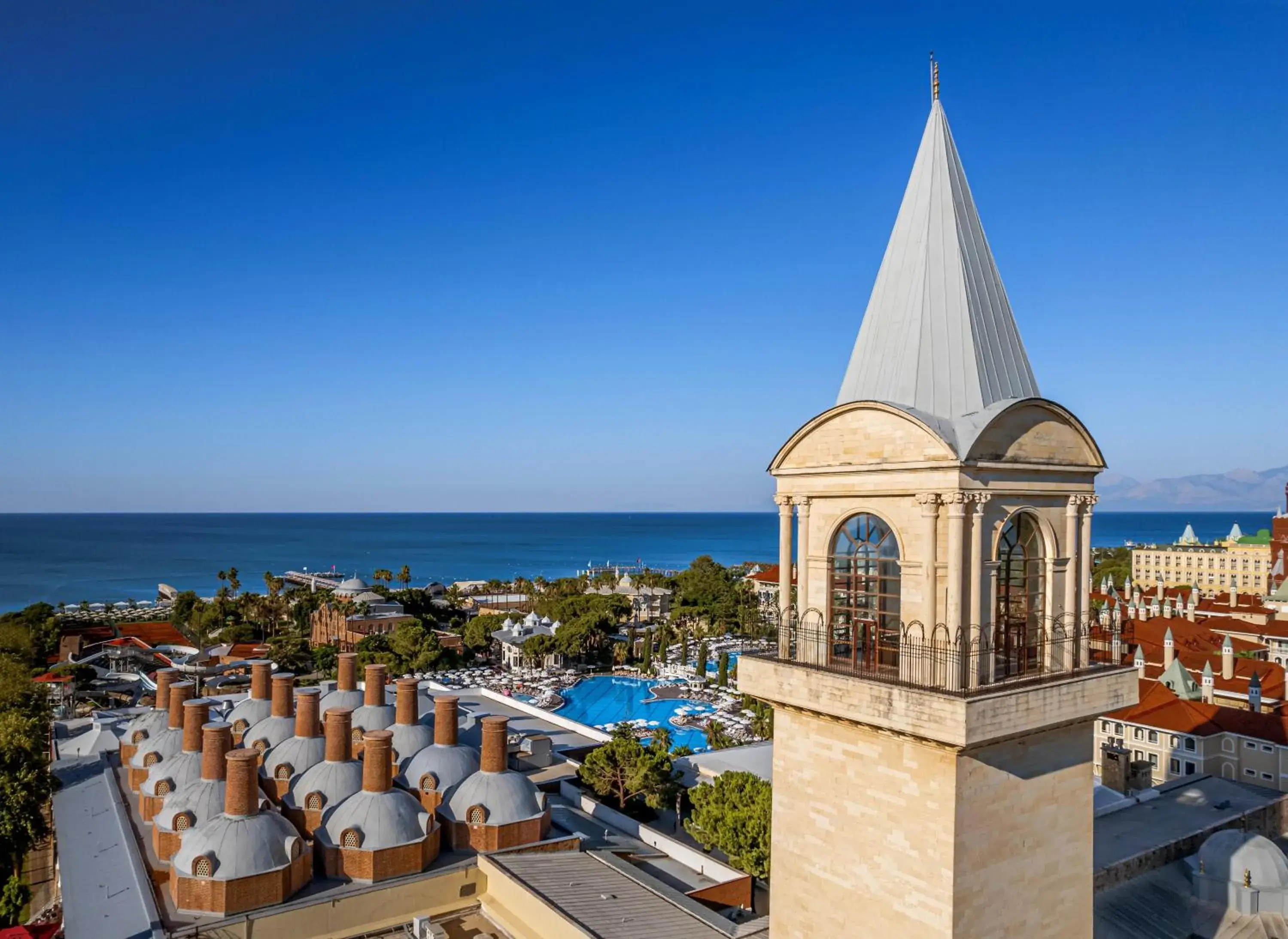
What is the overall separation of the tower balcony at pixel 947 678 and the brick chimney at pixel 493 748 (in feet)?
46.1

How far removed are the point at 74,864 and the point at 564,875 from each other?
1340cm

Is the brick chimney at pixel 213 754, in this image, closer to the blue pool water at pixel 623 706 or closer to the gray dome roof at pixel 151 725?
the gray dome roof at pixel 151 725

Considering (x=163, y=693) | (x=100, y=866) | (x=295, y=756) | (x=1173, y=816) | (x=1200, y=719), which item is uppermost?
(x=163, y=693)

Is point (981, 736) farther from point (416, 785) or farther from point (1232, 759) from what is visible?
point (1232, 759)

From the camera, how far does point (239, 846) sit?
67.8 ft

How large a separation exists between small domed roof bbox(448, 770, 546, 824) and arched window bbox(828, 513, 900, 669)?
1482cm

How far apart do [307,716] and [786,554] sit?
21014 millimetres

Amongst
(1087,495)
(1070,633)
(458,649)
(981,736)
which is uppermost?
(1087,495)

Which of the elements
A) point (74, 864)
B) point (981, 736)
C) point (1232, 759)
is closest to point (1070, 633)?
point (981, 736)

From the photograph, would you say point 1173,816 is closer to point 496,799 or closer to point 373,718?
point 496,799

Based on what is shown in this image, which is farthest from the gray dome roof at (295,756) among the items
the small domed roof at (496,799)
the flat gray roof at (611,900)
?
the flat gray roof at (611,900)

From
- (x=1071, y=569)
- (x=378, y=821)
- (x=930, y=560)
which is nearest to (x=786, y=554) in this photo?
(x=930, y=560)

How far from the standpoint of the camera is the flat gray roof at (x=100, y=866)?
20.0 meters

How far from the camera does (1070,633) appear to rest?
39.4 feet
